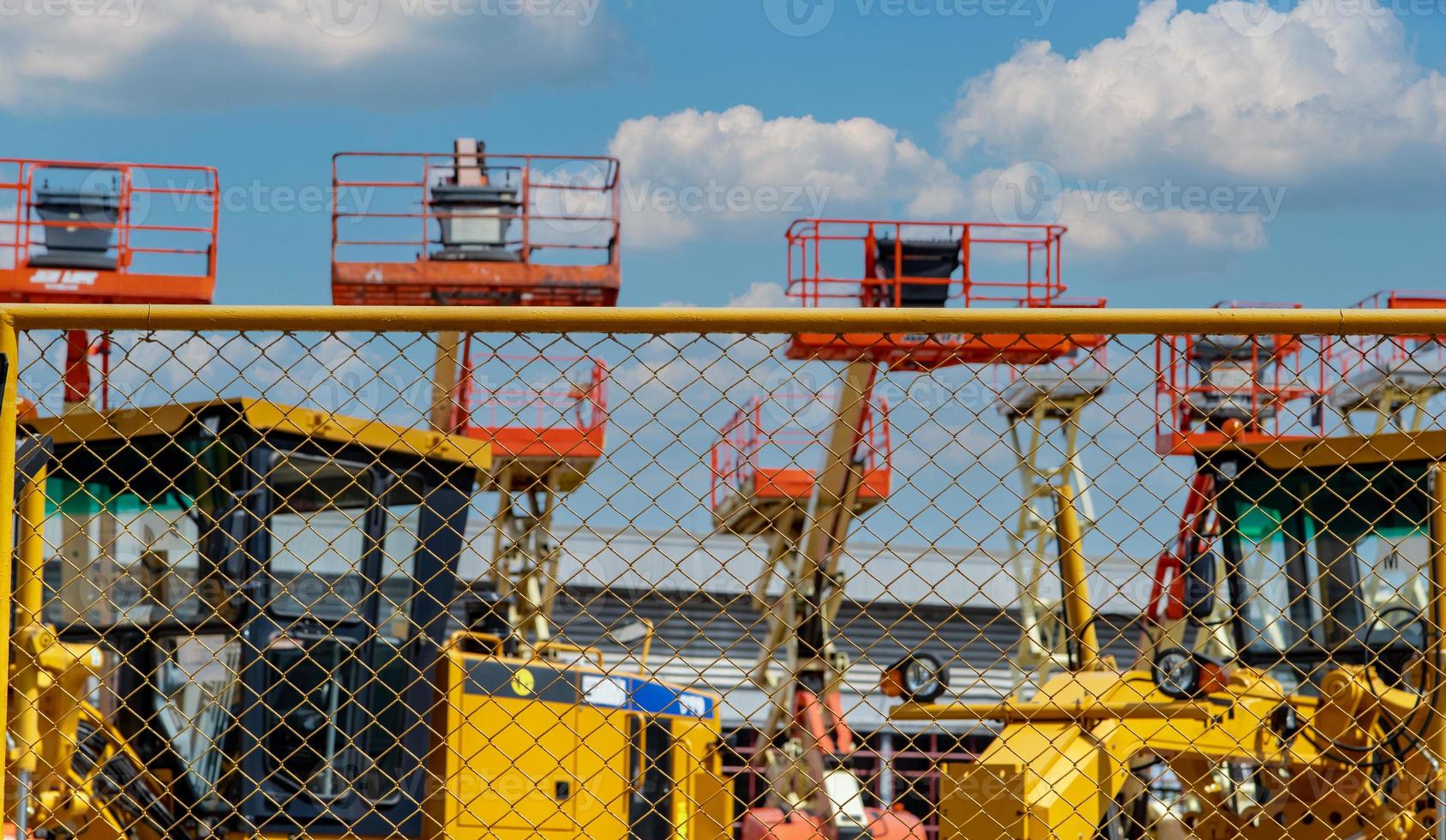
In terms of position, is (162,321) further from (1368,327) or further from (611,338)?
(1368,327)

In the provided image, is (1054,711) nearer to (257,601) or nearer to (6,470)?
(257,601)

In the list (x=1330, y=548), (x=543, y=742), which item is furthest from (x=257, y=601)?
(x=1330, y=548)

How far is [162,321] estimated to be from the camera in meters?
3.25

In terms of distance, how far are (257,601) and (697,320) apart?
4.02 meters

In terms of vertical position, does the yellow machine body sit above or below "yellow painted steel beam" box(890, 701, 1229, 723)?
below

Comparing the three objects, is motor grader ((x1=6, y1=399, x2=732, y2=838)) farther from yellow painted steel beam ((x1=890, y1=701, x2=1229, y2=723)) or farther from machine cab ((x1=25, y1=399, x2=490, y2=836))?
yellow painted steel beam ((x1=890, y1=701, x2=1229, y2=723))

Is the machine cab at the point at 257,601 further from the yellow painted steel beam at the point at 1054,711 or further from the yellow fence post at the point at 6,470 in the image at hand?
the yellow fence post at the point at 6,470

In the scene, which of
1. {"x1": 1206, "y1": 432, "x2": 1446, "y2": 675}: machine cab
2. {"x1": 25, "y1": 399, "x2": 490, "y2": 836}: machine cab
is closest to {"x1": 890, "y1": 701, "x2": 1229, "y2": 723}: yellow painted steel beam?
{"x1": 1206, "y1": 432, "x2": 1446, "y2": 675}: machine cab

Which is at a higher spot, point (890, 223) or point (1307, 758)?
point (890, 223)

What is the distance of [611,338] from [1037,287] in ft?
33.6

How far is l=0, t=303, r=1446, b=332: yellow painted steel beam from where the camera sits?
10.6 ft

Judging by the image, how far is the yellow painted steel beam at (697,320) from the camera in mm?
3230

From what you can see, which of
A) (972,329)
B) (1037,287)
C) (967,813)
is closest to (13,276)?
(1037,287)

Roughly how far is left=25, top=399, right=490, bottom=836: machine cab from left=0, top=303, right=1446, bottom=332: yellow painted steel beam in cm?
330
